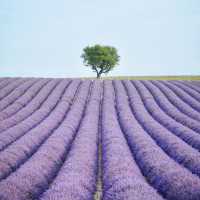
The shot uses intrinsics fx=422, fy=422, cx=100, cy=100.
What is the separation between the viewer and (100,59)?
2408 inches

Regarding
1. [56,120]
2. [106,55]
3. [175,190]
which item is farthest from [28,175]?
[106,55]

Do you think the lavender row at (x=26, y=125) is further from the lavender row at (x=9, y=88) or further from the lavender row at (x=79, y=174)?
the lavender row at (x=9, y=88)

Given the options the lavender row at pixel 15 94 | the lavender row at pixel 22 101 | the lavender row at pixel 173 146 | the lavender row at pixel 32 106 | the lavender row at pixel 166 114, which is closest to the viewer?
the lavender row at pixel 173 146

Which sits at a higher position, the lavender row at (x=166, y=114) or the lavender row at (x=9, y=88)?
the lavender row at (x=9, y=88)

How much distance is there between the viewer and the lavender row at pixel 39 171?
7571 mm

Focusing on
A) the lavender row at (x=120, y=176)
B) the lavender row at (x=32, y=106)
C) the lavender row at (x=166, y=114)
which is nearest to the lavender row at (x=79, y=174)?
the lavender row at (x=120, y=176)

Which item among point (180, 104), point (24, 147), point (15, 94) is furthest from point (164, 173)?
point (15, 94)

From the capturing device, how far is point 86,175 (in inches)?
355

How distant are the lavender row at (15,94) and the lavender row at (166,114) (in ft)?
26.1

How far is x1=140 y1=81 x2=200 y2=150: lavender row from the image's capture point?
528 inches

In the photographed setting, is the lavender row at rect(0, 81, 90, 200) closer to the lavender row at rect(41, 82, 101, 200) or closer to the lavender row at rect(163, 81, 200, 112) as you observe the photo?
the lavender row at rect(41, 82, 101, 200)

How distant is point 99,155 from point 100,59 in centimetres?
4854

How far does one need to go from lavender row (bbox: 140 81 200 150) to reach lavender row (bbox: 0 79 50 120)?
7053 millimetres

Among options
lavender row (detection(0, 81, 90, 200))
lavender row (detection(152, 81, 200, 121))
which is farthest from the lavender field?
lavender row (detection(152, 81, 200, 121))
